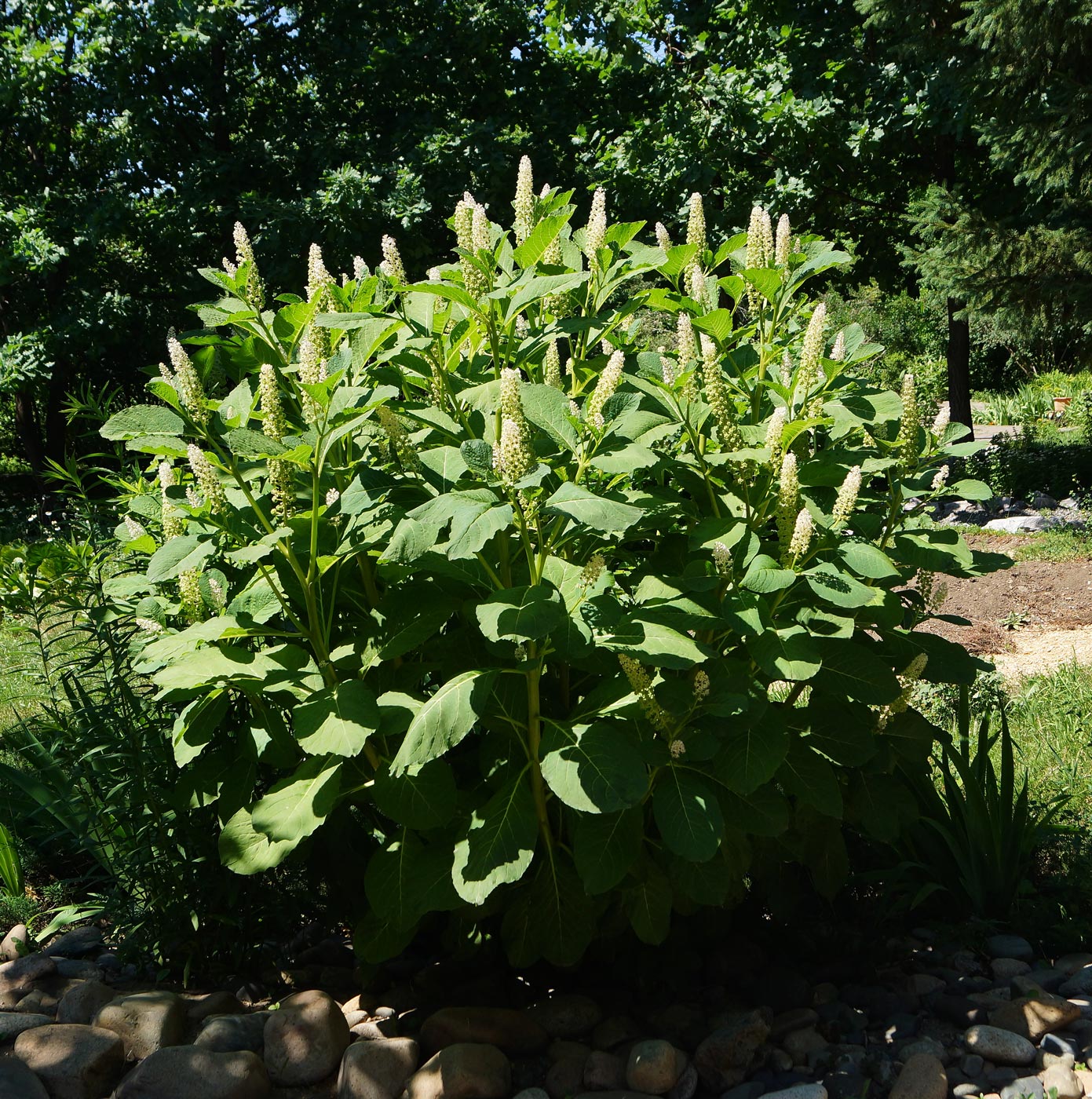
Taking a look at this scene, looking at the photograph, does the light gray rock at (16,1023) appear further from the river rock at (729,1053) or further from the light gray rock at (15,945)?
the river rock at (729,1053)

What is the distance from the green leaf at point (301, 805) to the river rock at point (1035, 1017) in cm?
176

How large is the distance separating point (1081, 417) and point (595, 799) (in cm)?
1745

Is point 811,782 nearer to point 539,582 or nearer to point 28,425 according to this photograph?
point 539,582

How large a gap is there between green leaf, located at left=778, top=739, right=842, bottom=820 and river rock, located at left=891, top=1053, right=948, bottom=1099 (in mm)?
604

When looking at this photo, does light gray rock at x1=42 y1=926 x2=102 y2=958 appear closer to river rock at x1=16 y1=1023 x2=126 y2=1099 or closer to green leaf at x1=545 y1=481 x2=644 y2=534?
river rock at x1=16 y1=1023 x2=126 y2=1099

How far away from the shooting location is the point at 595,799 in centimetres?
196

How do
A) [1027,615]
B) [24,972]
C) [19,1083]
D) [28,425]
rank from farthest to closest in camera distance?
[28,425] → [1027,615] → [24,972] → [19,1083]

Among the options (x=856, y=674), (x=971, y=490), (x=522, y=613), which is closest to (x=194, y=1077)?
(x=522, y=613)

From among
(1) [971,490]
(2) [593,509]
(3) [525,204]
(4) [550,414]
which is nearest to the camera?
(2) [593,509]

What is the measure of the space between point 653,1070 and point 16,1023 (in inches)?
62.6

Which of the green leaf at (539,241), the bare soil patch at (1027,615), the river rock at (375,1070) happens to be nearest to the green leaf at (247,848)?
the river rock at (375,1070)

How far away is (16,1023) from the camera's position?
2.60m

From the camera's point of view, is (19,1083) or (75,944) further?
(75,944)

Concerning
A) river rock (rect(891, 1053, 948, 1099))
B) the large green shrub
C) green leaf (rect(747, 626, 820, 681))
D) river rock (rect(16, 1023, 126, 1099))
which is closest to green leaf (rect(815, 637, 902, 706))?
the large green shrub
